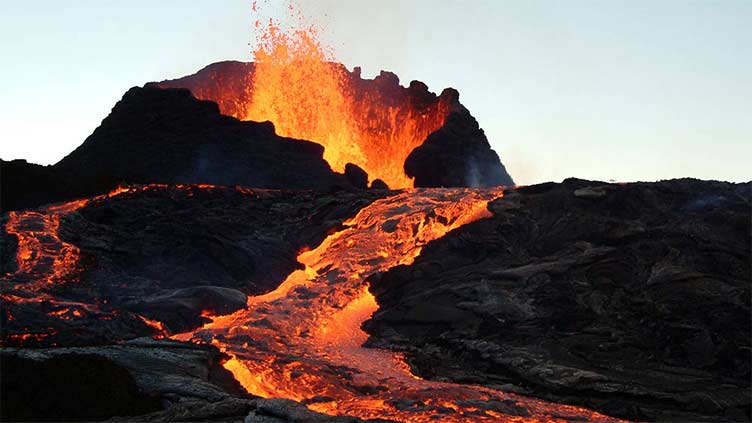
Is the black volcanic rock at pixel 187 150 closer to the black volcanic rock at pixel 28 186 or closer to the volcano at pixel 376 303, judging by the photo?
the black volcanic rock at pixel 28 186

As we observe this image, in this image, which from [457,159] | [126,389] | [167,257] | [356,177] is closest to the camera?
[126,389]

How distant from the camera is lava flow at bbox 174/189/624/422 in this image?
20.4 meters

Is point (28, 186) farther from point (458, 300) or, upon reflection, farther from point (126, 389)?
point (126, 389)

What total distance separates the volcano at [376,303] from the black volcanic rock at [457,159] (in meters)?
18.5

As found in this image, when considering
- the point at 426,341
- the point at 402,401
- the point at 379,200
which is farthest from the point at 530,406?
the point at 379,200

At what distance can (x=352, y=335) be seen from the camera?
3023cm

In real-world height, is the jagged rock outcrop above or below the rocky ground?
below

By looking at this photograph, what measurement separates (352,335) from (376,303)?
11.1ft

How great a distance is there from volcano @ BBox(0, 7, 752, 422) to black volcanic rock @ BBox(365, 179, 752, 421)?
0.32ft

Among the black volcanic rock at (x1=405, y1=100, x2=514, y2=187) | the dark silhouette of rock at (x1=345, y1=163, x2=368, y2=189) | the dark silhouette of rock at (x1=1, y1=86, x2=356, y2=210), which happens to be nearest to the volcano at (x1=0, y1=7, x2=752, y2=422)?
the dark silhouette of rock at (x1=1, y1=86, x2=356, y2=210)

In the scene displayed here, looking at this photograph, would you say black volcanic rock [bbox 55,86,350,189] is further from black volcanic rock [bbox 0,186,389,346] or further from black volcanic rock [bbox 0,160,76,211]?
black volcanic rock [bbox 0,186,389,346]

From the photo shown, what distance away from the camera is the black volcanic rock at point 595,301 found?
2422cm

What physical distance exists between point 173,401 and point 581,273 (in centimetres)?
1922

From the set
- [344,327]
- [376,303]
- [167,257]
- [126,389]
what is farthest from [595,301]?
[167,257]
